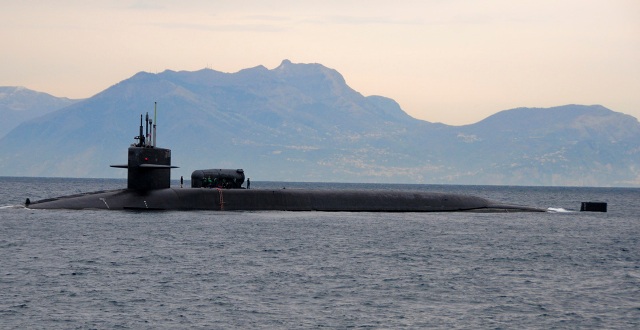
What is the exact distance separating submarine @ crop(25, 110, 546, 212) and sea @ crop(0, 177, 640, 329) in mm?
2225

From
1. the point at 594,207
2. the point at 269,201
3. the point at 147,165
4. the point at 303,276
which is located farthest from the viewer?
the point at 594,207

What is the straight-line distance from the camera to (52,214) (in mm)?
81562

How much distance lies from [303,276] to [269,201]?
37.9 m

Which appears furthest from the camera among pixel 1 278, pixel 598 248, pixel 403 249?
pixel 598 248

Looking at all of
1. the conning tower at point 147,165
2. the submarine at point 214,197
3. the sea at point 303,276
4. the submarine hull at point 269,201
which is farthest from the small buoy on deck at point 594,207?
the conning tower at point 147,165

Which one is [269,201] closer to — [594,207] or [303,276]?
[303,276]

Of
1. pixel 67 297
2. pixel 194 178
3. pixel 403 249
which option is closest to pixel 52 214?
pixel 194 178

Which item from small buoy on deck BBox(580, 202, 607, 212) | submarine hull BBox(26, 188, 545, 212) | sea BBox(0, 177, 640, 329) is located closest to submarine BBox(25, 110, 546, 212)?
submarine hull BBox(26, 188, 545, 212)

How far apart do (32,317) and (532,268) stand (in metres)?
27.9

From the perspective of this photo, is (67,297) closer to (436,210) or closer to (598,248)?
(598,248)

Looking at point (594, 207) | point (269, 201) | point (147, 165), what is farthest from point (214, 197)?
point (594, 207)

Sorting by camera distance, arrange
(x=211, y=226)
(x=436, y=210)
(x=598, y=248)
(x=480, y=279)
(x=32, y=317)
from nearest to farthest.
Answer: (x=32, y=317), (x=480, y=279), (x=598, y=248), (x=211, y=226), (x=436, y=210)

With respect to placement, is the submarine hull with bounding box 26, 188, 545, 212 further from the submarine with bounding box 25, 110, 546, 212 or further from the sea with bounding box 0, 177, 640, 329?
the sea with bounding box 0, 177, 640, 329

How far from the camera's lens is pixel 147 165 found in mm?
70812
